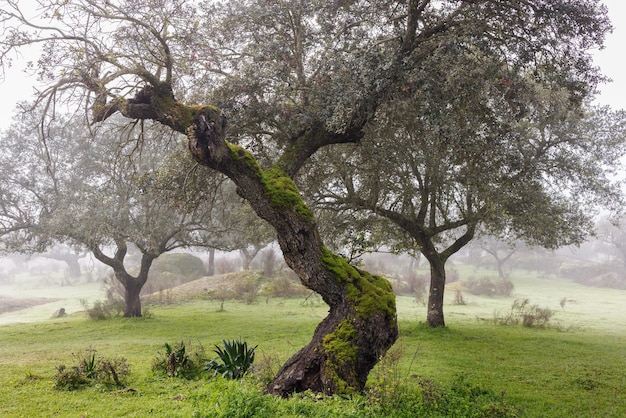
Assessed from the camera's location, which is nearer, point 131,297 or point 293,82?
point 293,82

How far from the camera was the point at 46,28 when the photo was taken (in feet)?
28.6

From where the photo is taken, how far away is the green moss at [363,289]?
8148mm

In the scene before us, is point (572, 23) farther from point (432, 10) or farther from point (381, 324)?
point (381, 324)

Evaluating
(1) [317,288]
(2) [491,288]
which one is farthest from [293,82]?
(2) [491,288]

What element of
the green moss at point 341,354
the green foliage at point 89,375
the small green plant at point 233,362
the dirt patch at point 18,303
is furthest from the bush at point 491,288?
the dirt patch at point 18,303

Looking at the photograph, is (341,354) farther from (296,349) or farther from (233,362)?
(296,349)

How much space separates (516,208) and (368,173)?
5418 mm

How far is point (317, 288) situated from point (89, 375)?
518 cm

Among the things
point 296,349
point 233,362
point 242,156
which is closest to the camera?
point 233,362

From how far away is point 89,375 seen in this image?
8.95 metres

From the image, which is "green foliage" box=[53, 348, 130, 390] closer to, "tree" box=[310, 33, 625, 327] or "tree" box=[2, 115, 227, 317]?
"tree" box=[310, 33, 625, 327]

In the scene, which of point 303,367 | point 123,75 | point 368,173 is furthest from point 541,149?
point 123,75

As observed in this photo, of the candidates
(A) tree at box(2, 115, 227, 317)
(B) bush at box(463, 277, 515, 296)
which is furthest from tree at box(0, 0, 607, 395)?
(B) bush at box(463, 277, 515, 296)

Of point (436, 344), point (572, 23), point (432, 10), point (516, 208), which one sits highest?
point (432, 10)
